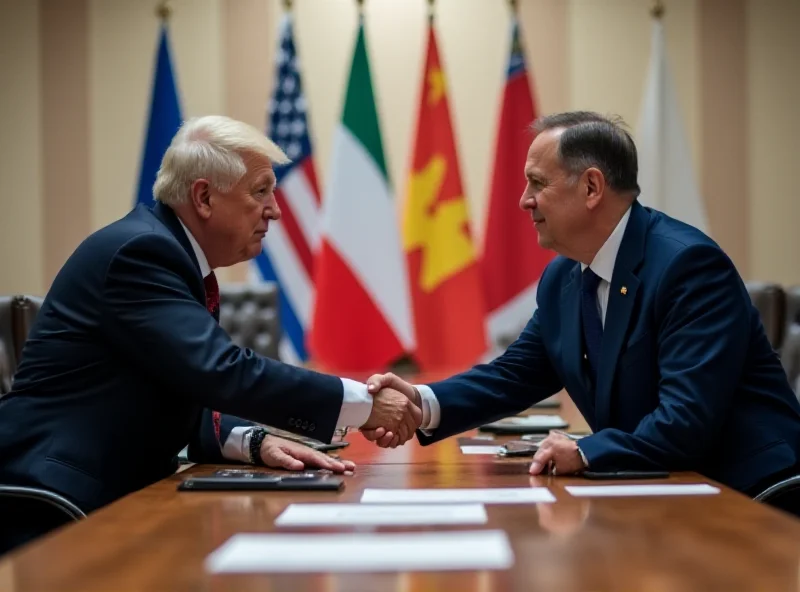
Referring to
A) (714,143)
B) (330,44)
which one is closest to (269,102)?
(330,44)

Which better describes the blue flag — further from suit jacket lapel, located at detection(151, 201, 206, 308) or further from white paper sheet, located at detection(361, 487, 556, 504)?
white paper sheet, located at detection(361, 487, 556, 504)

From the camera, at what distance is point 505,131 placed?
6.54m

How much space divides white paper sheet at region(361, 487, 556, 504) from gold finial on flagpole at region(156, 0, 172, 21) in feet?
18.3

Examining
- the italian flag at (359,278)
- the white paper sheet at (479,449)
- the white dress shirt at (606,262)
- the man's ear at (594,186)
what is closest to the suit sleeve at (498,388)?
the white paper sheet at (479,449)

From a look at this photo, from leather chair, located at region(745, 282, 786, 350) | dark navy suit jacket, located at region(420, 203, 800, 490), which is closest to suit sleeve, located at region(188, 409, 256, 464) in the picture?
dark navy suit jacket, located at region(420, 203, 800, 490)

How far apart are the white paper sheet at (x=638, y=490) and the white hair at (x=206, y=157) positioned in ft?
4.34

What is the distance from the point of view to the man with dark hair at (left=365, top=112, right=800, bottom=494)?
2.20m

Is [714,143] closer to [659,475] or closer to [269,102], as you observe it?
[269,102]

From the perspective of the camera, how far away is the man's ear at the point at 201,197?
2.65 metres

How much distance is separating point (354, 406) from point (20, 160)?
18.8 feet

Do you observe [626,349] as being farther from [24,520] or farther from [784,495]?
[24,520]

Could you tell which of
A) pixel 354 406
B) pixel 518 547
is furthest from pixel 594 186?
pixel 518 547

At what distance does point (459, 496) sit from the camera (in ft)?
5.94

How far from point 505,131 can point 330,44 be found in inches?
61.6
